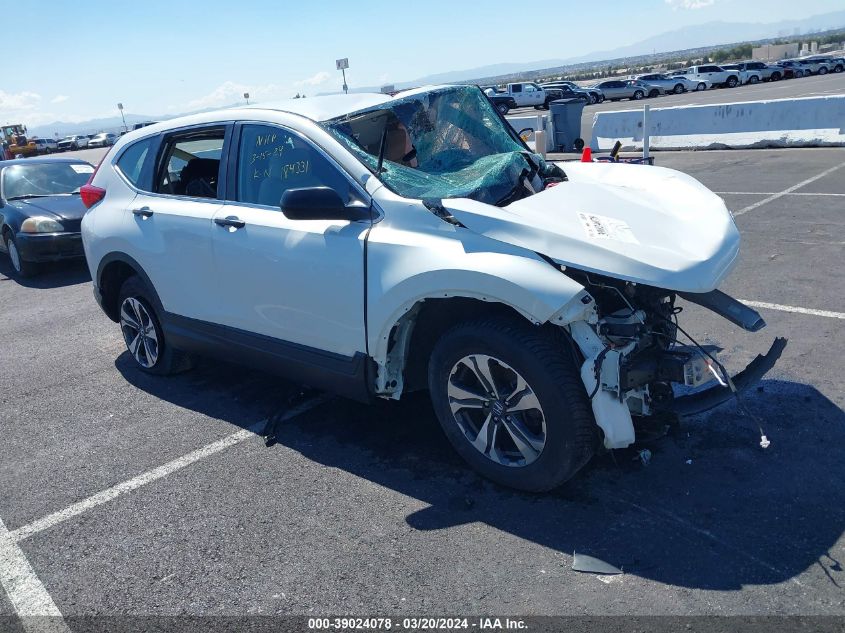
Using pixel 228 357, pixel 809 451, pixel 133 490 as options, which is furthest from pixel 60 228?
pixel 809 451

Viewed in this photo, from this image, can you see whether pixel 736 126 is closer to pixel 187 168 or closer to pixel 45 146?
pixel 187 168

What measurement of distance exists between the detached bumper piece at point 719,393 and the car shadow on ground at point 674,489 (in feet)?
1.05

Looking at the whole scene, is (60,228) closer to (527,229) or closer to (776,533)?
(527,229)

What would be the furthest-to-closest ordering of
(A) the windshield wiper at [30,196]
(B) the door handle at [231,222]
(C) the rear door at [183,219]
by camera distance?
(A) the windshield wiper at [30,196] → (C) the rear door at [183,219] → (B) the door handle at [231,222]

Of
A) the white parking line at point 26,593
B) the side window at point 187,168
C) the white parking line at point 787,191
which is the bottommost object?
the white parking line at point 26,593

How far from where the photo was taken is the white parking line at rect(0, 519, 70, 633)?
2906mm

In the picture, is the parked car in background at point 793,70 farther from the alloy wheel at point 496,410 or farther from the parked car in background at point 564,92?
the alloy wheel at point 496,410

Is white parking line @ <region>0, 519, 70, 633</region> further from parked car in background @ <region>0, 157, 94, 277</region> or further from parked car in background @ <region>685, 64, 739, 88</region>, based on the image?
parked car in background @ <region>685, 64, 739, 88</region>

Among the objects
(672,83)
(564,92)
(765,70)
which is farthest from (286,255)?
(765,70)

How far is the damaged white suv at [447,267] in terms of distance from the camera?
319 cm

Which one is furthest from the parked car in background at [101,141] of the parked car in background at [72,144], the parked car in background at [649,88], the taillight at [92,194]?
the taillight at [92,194]

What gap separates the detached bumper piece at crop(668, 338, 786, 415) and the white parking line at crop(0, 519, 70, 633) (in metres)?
2.89

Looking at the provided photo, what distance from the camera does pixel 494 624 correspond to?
2.69 metres

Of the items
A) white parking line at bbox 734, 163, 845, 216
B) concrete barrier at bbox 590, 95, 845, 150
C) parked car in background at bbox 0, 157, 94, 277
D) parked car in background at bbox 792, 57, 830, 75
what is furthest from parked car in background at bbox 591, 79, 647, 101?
parked car in background at bbox 0, 157, 94, 277
